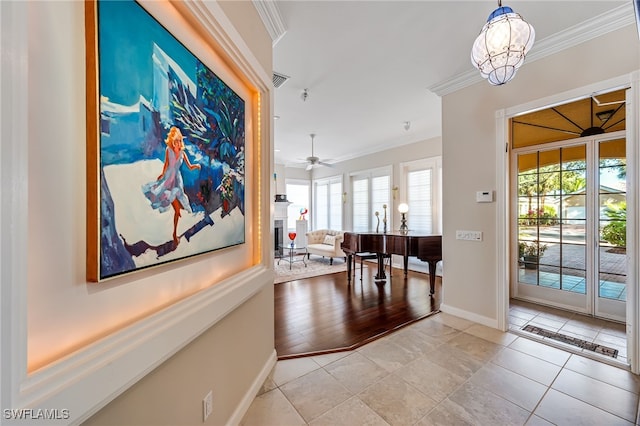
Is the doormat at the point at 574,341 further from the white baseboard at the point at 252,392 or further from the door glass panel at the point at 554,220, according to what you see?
the white baseboard at the point at 252,392

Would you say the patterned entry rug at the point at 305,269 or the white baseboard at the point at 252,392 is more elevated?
the white baseboard at the point at 252,392

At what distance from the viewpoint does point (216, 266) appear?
1.43 m

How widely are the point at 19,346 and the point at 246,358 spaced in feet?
4.35

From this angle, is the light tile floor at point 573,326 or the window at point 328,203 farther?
the window at point 328,203

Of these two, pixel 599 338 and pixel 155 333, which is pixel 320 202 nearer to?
pixel 599 338

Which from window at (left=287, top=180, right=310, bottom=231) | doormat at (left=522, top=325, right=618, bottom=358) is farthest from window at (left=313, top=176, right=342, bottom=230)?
doormat at (left=522, top=325, right=618, bottom=358)

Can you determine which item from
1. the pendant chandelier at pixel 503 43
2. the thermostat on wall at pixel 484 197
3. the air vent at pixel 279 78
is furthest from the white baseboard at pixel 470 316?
the air vent at pixel 279 78

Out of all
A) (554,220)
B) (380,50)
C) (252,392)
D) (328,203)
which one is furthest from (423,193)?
(252,392)

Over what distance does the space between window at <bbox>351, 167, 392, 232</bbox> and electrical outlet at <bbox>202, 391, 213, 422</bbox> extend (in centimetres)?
521

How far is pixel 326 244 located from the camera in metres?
6.26

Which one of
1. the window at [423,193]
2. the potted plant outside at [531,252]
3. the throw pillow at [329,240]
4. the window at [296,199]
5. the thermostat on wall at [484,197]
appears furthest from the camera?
the window at [296,199]

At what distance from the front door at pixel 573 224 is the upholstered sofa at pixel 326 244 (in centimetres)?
318

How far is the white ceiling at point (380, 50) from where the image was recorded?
6.77 ft

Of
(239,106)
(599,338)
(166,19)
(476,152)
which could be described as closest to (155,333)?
(166,19)
